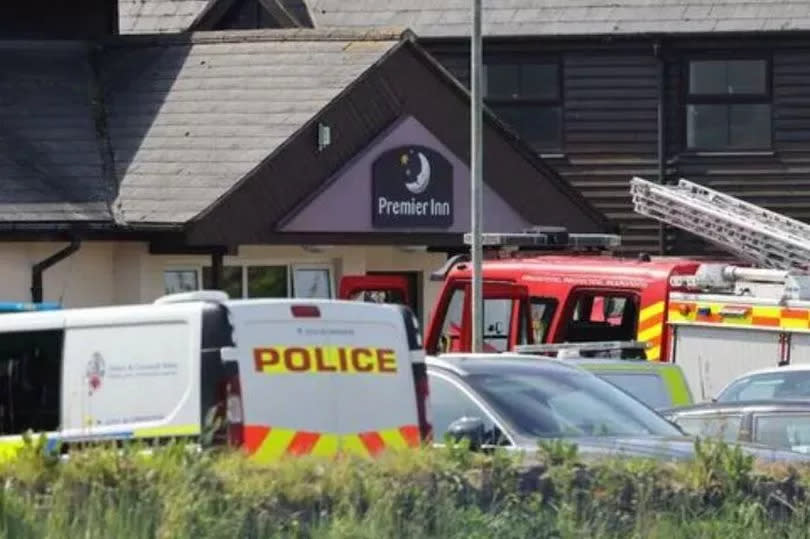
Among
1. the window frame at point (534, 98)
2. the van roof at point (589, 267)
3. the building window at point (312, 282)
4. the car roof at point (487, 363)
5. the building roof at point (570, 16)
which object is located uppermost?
the building roof at point (570, 16)

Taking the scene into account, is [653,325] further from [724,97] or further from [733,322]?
[724,97]

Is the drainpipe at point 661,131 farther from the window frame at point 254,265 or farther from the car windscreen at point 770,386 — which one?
the car windscreen at point 770,386

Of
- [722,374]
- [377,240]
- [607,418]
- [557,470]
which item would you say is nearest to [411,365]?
[607,418]

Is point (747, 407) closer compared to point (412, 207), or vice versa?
point (747, 407)

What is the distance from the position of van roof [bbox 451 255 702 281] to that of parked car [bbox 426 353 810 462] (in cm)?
885

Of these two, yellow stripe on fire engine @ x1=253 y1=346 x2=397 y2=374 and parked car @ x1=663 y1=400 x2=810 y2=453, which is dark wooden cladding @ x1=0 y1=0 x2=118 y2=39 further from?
yellow stripe on fire engine @ x1=253 y1=346 x2=397 y2=374

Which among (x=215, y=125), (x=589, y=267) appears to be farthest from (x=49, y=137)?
(x=589, y=267)

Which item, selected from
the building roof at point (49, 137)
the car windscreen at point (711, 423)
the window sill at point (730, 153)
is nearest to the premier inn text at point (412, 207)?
the building roof at point (49, 137)

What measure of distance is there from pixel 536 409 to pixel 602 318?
36.1 feet

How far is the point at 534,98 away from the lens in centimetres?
3403

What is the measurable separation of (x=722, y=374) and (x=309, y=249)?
6.53 m

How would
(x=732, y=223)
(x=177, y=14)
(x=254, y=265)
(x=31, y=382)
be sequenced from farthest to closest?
(x=177, y=14)
(x=254, y=265)
(x=732, y=223)
(x=31, y=382)

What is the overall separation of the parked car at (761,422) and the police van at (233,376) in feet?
10.5

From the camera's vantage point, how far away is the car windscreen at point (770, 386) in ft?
59.8
